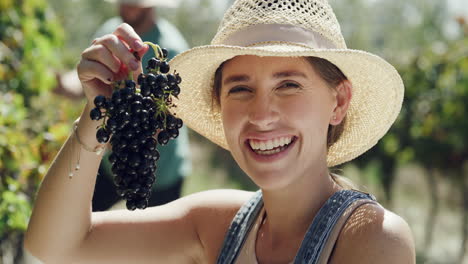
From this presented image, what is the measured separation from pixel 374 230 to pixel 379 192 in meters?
6.51

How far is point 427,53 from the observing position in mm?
7309

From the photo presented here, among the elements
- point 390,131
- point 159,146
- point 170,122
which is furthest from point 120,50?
point 390,131

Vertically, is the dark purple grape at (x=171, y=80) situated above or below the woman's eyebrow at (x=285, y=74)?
above

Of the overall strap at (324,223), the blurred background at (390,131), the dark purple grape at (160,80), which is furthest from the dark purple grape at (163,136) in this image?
the blurred background at (390,131)

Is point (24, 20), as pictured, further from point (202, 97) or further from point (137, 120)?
point (137, 120)

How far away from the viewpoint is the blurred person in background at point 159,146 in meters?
3.59

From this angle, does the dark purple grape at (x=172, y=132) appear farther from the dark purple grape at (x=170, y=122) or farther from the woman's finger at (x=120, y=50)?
the woman's finger at (x=120, y=50)

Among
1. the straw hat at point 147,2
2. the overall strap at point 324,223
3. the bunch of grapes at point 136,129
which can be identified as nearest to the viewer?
the bunch of grapes at point 136,129

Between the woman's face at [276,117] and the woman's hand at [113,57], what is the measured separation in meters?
0.32

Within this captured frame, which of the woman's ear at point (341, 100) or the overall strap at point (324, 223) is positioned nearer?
the overall strap at point (324, 223)

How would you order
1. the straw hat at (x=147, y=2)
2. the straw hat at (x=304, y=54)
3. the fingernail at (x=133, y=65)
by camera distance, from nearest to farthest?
the fingernail at (x=133, y=65)
the straw hat at (x=304, y=54)
the straw hat at (x=147, y=2)

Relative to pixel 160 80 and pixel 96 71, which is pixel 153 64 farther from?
pixel 96 71

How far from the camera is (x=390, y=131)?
727 cm

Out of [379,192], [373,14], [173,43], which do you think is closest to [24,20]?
[173,43]
